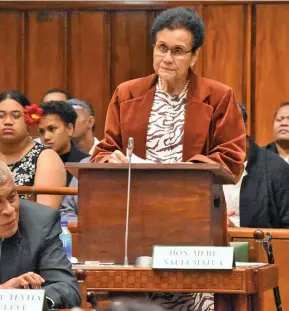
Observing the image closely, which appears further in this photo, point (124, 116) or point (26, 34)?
point (26, 34)

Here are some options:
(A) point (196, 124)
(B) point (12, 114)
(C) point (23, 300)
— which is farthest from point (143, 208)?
(B) point (12, 114)

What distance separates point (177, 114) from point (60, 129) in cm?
281

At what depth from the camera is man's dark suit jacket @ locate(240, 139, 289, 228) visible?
238 inches

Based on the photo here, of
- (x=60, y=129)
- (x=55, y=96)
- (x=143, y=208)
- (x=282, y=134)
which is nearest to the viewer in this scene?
(x=143, y=208)

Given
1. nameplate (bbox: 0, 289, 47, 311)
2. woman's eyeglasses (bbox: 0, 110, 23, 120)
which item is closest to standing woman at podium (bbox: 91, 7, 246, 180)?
nameplate (bbox: 0, 289, 47, 311)

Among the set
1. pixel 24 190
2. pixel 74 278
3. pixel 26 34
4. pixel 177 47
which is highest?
pixel 26 34

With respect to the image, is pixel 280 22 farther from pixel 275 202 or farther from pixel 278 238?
pixel 278 238

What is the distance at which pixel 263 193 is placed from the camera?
239 inches

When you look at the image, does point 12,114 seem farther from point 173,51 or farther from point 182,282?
point 182,282

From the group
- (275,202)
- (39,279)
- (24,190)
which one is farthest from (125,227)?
(275,202)

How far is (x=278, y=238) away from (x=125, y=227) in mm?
1680

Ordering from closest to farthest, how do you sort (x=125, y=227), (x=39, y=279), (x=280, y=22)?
(x=39, y=279)
(x=125, y=227)
(x=280, y=22)

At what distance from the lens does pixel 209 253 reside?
3.64m

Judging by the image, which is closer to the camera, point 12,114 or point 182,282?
point 182,282
